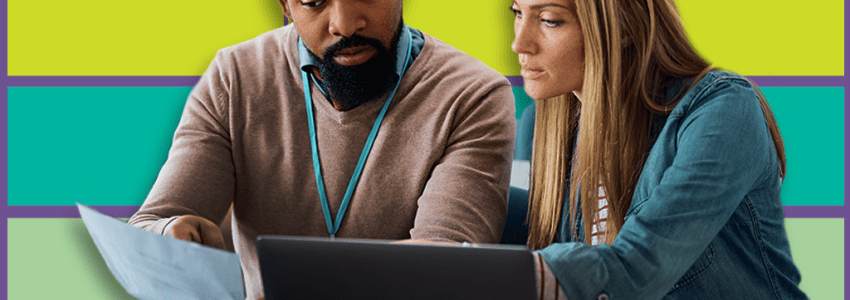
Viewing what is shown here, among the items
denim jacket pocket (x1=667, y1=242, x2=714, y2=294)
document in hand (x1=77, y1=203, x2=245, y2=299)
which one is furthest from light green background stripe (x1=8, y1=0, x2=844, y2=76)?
document in hand (x1=77, y1=203, x2=245, y2=299)

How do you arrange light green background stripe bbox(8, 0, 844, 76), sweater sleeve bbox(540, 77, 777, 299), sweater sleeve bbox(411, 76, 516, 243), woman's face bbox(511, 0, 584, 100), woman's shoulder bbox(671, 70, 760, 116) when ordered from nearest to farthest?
sweater sleeve bbox(540, 77, 777, 299)
woman's shoulder bbox(671, 70, 760, 116)
woman's face bbox(511, 0, 584, 100)
sweater sleeve bbox(411, 76, 516, 243)
light green background stripe bbox(8, 0, 844, 76)

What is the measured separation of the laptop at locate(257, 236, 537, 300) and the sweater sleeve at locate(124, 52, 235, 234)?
0.52 m

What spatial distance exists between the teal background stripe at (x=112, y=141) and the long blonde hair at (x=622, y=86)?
1.52m

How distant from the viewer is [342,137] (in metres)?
1.42

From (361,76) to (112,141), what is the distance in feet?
4.88

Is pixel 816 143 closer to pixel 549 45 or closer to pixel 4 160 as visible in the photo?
pixel 549 45

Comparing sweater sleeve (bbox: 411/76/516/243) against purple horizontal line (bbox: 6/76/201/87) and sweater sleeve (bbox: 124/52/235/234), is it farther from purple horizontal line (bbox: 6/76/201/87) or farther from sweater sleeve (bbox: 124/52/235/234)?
purple horizontal line (bbox: 6/76/201/87)

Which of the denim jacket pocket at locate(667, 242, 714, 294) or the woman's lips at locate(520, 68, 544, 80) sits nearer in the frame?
the denim jacket pocket at locate(667, 242, 714, 294)

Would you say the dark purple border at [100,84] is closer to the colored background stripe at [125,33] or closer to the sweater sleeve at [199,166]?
the colored background stripe at [125,33]

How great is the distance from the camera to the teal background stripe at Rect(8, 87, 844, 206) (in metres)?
2.50

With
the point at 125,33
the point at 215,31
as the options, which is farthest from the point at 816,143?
the point at 125,33

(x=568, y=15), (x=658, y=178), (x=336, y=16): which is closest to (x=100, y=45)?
(x=336, y=16)

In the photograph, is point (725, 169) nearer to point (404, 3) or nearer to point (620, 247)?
point (620, 247)

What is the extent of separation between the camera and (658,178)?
110cm
